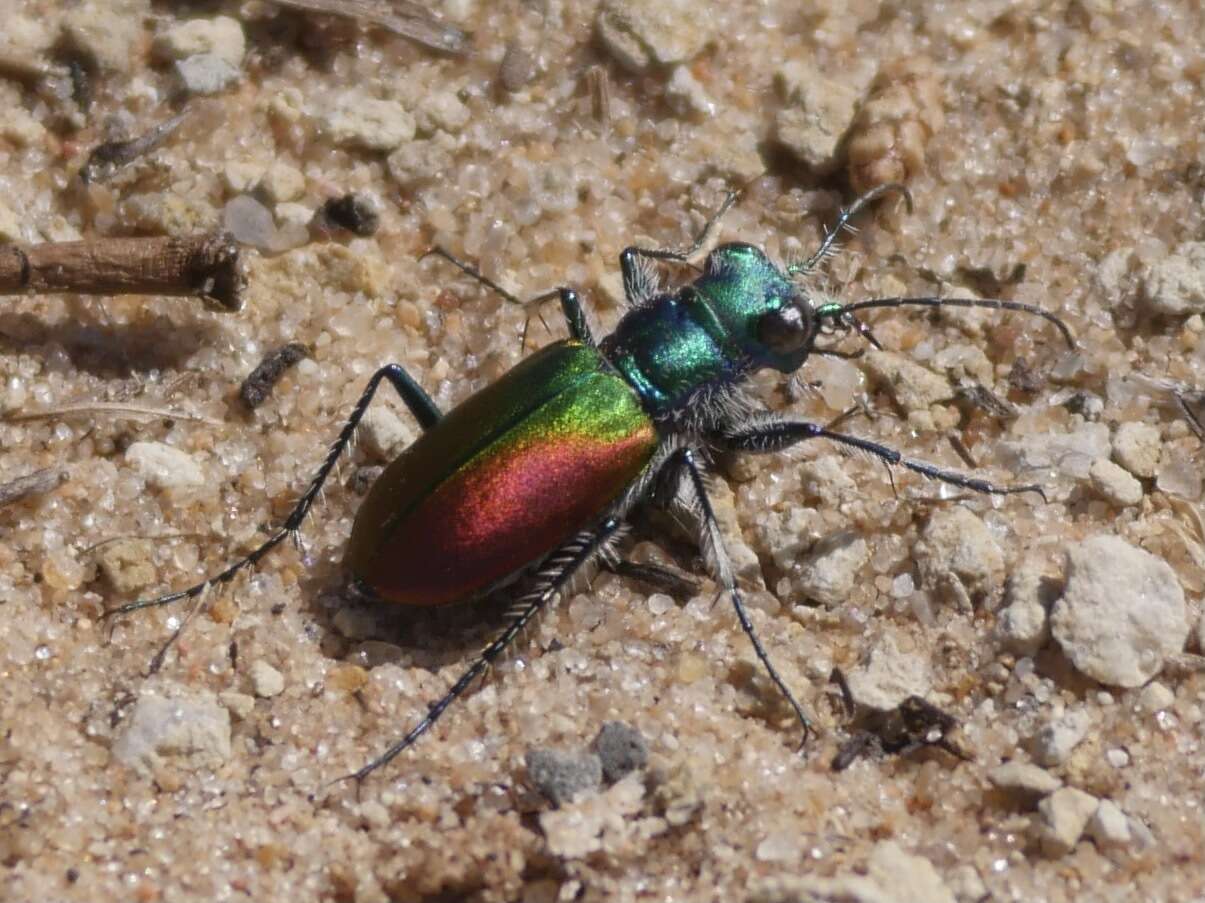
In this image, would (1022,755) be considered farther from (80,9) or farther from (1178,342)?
(80,9)

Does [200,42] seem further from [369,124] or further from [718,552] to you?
[718,552]

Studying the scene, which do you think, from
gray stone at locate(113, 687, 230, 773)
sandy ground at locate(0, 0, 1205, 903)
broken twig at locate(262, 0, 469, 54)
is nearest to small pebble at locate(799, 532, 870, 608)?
sandy ground at locate(0, 0, 1205, 903)

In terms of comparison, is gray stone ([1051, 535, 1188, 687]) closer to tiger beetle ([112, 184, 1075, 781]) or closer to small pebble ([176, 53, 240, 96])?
tiger beetle ([112, 184, 1075, 781])

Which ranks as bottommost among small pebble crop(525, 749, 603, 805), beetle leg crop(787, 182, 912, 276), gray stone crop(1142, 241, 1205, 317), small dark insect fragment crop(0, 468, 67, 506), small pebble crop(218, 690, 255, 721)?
small pebble crop(218, 690, 255, 721)

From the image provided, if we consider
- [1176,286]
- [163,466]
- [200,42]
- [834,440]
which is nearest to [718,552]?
[834,440]

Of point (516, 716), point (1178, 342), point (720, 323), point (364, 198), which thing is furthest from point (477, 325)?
point (1178, 342)

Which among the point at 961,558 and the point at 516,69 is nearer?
the point at 961,558

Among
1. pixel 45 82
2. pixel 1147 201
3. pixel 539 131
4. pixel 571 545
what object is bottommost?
pixel 571 545
